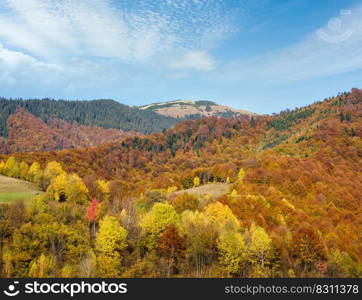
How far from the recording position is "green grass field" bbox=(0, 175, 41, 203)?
9834cm

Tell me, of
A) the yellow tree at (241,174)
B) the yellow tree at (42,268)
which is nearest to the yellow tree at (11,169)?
the yellow tree at (42,268)

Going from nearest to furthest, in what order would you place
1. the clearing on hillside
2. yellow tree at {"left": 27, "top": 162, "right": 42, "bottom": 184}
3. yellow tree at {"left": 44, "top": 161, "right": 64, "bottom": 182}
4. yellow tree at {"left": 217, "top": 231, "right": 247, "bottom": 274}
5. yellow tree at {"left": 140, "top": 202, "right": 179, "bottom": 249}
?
yellow tree at {"left": 217, "top": 231, "right": 247, "bottom": 274}
yellow tree at {"left": 140, "top": 202, "right": 179, "bottom": 249}
the clearing on hillside
yellow tree at {"left": 44, "top": 161, "right": 64, "bottom": 182}
yellow tree at {"left": 27, "top": 162, "right": 42, "bottom": 184}

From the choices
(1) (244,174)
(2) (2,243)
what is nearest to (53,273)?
(2) (2,243)

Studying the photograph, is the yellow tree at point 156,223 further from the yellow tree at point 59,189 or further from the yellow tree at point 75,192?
the yellow tree at point 59,189

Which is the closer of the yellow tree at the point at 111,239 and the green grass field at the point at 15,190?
the yellow tree at the point at 111,239

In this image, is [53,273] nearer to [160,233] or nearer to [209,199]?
[160,233]

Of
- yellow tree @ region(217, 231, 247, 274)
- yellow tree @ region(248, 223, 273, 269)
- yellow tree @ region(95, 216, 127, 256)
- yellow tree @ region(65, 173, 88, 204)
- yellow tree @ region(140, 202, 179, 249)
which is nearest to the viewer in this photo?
yellow tree @ region(217, 231, 247, 274)

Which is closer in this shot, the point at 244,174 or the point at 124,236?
the point at 124,236

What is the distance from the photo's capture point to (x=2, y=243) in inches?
2493

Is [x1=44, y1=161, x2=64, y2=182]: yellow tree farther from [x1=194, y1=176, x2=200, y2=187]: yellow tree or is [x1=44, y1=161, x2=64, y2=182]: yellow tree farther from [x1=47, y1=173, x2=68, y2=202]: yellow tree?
[x1=194, y1=176, x2=200, y2=187]: yellow tree

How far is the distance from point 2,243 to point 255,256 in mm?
48528

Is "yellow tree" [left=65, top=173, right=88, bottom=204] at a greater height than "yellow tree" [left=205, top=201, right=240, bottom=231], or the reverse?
"yellow tree" [left=65, top=173, right=88, bottom=204]

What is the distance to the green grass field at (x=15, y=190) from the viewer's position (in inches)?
3872

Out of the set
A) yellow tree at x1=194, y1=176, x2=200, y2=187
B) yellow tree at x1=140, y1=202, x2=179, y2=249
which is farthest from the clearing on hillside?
yellow tree at x1=140, y1=202, x2=179, y2=249
